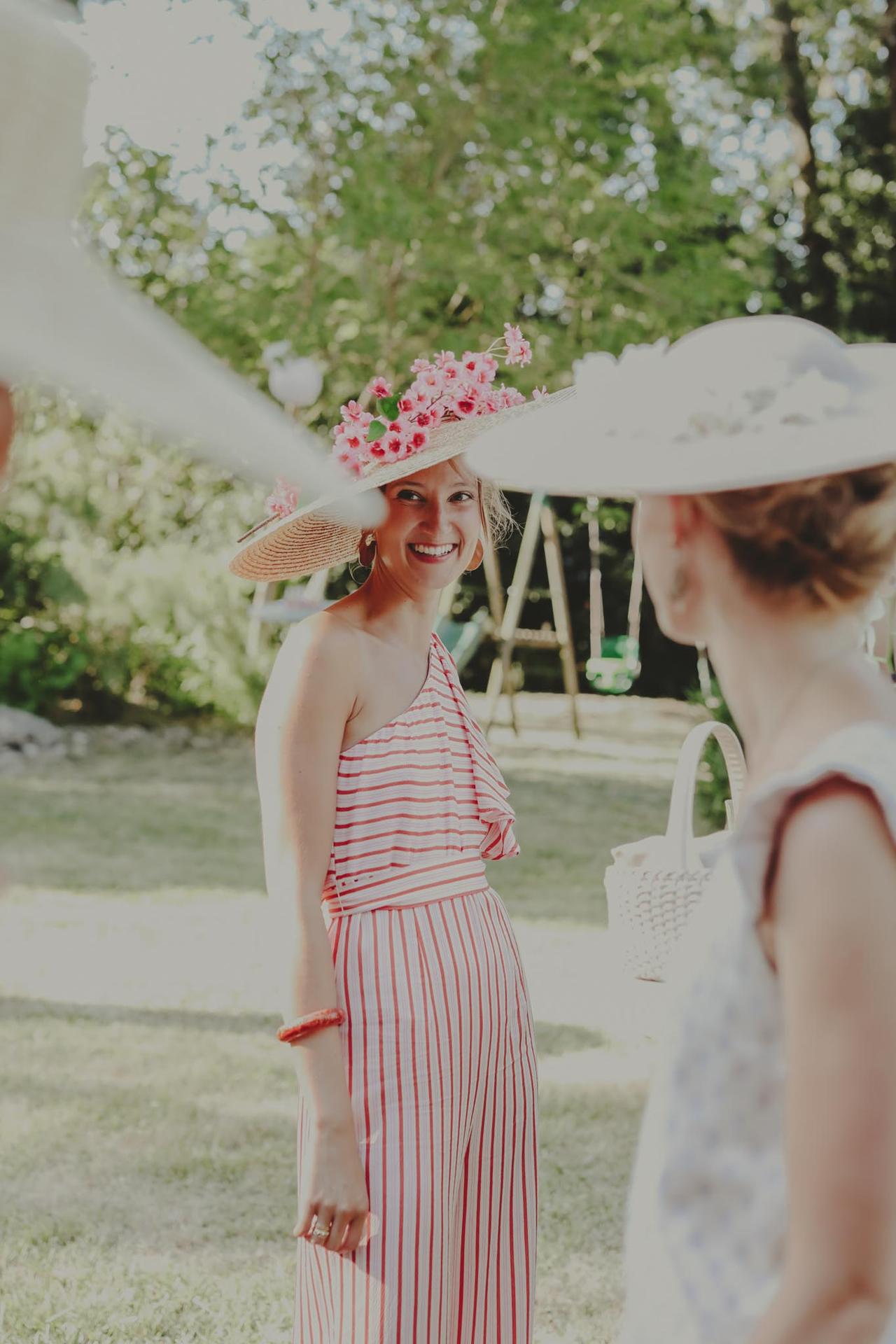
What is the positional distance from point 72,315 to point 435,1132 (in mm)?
1558

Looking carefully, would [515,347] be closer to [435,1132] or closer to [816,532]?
[435,1132]

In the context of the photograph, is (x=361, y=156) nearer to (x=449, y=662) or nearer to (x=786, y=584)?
(x=449, y=662)

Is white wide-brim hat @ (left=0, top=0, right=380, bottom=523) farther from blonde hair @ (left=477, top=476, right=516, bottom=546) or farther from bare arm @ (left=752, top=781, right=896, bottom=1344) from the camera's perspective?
blonde hair @ (left=477, top=476, right=516, bottom=546)

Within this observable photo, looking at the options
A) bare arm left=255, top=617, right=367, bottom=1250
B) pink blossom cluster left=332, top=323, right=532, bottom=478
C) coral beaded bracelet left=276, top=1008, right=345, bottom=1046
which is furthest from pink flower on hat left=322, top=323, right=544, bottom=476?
coral beaded bracelet left=276, top=1008, right=345, bottom=1046

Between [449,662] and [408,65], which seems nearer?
[449,662]

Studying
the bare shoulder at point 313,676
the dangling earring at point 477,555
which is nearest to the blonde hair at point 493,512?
the dangling earring at point 477,555

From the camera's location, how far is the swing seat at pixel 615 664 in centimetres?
1388

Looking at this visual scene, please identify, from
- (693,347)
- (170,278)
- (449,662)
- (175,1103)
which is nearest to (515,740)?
(170,278)

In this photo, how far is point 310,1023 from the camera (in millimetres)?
2029

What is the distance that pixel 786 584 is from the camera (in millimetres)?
1131

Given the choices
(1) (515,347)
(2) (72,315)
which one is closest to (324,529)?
(1) (515,347)

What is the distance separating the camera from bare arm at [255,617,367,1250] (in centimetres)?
199

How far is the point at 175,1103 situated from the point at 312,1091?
3.03 metres

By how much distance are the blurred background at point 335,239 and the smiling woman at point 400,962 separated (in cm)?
915
